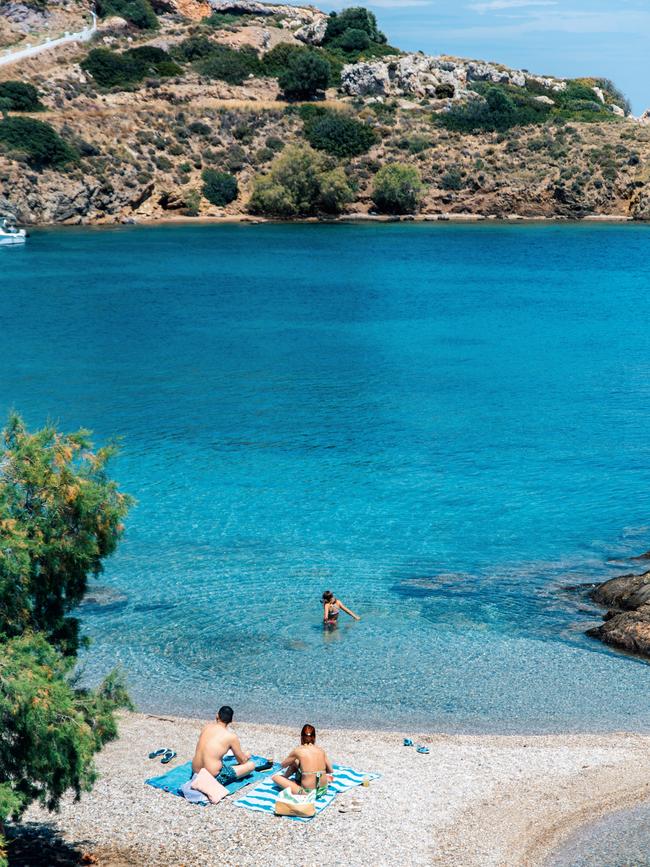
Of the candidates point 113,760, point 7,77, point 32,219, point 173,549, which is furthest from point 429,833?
point 7,77

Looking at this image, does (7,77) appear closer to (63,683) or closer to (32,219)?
(32,219)

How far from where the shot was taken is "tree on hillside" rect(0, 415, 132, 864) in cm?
1046

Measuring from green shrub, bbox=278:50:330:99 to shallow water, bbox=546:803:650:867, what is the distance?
107 m

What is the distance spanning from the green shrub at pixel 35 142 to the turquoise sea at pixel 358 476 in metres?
25.2

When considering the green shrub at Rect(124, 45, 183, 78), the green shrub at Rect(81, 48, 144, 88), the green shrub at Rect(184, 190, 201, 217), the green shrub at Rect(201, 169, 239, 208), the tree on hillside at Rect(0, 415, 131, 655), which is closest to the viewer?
the tree on hillside at Rect(0, 415, 131, 655)

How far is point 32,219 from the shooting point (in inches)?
3597

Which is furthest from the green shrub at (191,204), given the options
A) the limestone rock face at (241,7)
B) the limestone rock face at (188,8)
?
the limestone rock face at (241,7)

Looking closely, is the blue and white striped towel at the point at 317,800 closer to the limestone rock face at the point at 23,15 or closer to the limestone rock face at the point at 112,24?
the limestone rock face at the point at 112,24

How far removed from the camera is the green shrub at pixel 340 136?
338 feet

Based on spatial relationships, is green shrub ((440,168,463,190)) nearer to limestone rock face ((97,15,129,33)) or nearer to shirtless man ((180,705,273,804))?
limestone rock face ((97,15,129,33))

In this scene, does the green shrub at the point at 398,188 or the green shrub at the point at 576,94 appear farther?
the green shrub at the point at 576,94

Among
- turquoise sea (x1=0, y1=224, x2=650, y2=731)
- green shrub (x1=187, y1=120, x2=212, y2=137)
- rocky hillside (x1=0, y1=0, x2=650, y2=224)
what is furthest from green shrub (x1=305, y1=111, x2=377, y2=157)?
turquoise sea (x1=0, y1=224, x2=650, y2=731)

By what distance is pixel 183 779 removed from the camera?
1466 centimetres

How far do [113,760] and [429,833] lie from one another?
16.0ft
